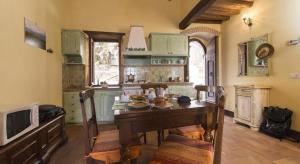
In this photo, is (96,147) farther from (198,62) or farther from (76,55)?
(198,62)

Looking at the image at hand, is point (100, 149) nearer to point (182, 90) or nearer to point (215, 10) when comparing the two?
point (182, 90)

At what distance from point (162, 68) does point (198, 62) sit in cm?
218

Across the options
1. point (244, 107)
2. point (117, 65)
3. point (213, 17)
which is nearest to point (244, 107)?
point (244, 107)

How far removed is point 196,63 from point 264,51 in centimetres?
304

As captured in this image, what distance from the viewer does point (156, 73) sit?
17.1ft

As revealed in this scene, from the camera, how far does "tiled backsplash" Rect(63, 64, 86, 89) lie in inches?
179

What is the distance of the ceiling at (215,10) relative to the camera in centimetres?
411

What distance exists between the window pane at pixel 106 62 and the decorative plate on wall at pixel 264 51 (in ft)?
12.0

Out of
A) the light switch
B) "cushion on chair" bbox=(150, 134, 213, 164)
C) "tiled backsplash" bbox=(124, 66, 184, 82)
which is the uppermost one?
"tiled backsplash" bbox=(124, 66, 184, 82)

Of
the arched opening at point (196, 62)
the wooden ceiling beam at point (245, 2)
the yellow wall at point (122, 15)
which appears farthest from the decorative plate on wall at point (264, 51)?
the arched opening at point (196, 62)

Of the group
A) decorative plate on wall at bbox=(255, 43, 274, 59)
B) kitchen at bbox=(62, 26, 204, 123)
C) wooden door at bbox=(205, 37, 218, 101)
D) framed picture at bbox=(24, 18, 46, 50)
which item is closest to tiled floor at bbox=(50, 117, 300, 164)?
kitchen at bbox=(62, 26, 204, 123)

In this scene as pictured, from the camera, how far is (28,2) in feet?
9.12

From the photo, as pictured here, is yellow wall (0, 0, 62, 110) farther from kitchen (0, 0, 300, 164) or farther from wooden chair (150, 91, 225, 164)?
wooden chair (150, 91, 225, 164)

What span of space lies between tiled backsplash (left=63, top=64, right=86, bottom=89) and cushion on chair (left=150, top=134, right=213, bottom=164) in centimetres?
376
